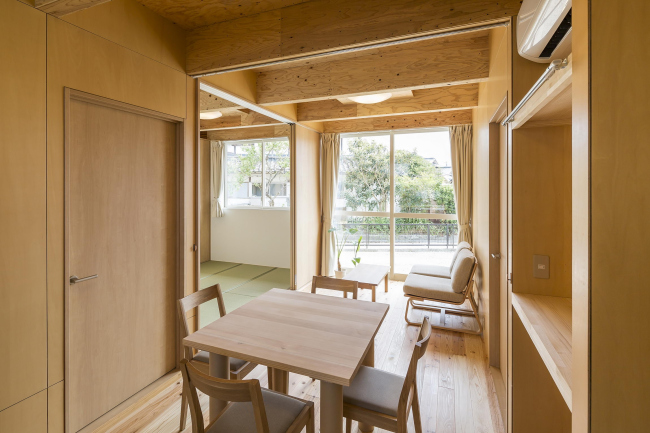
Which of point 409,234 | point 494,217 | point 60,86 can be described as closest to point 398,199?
point 409,234

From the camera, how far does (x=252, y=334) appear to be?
1.65 m

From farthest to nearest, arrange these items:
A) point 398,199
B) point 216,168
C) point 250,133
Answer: point 216,168, point 250,133, point 398,199

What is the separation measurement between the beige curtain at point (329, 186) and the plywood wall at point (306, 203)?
0.11 m

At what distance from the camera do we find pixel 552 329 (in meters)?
1.24

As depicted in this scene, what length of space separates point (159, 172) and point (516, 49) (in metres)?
2.51

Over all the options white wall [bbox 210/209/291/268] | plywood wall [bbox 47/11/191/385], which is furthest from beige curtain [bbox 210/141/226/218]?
plywood wall [bbox 47/11/191/385]

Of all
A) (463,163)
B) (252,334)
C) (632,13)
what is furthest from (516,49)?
(463,163)

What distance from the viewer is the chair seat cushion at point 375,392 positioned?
151 centimetres

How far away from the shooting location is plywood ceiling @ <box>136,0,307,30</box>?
2.15 m

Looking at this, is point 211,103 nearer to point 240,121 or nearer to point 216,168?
point 240,121

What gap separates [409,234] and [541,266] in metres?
3.67

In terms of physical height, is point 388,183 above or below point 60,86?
below

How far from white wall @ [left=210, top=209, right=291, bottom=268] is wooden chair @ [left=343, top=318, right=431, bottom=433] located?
4.63 metres

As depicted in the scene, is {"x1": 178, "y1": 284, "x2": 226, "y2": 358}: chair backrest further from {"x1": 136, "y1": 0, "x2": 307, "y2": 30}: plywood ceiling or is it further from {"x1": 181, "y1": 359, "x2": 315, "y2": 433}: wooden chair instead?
{"x1": 136, "y1": 0, "x2": 307, "y2": 30}: plywood ceiling
